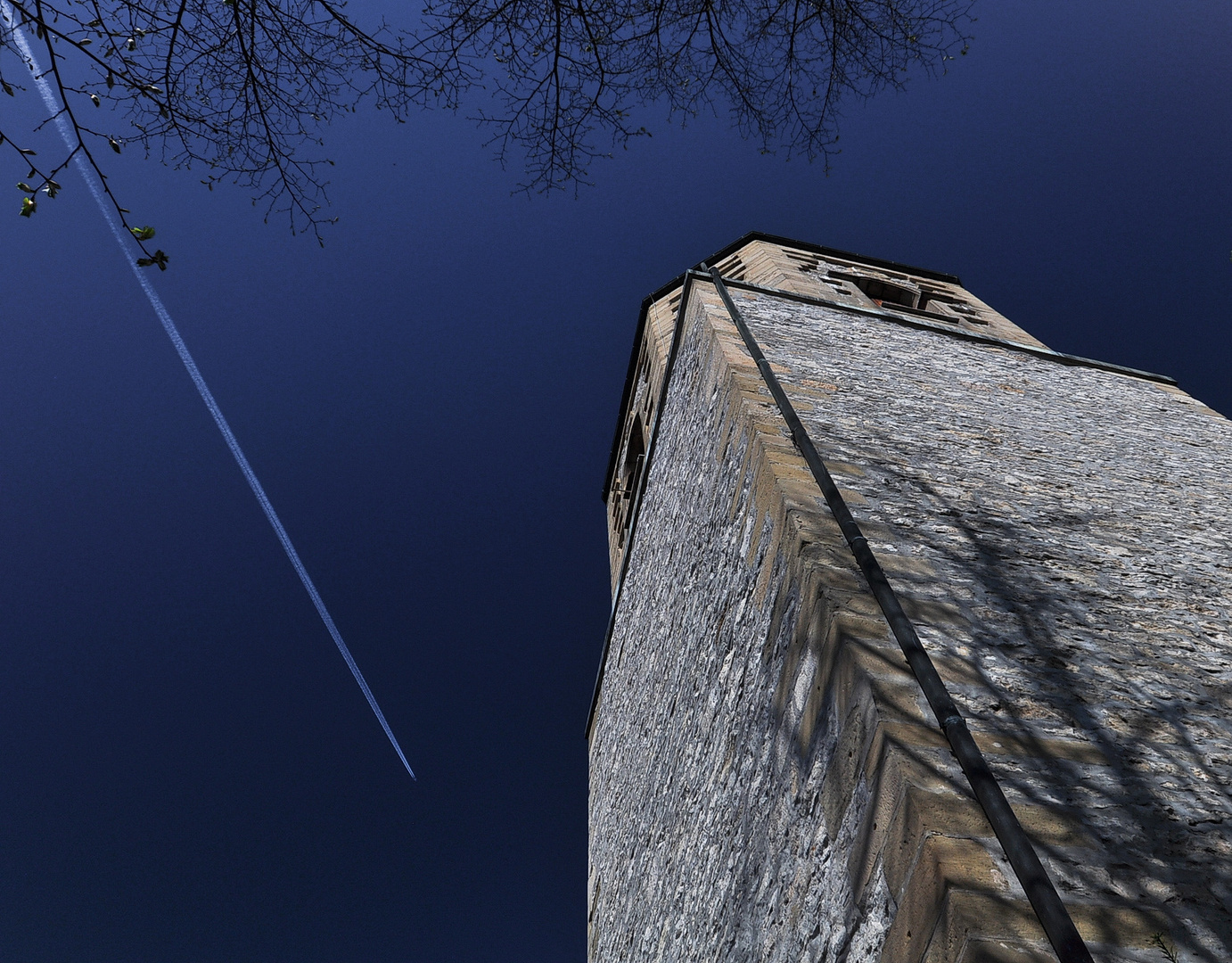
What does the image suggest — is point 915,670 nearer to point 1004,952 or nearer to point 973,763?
point 973,763

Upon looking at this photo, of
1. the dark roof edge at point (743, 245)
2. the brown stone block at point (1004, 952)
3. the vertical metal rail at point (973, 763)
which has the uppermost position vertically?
the vertical metal rail at point (973, 763)

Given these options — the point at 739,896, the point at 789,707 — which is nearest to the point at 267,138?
the point at 789,707

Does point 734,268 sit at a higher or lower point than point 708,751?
higher

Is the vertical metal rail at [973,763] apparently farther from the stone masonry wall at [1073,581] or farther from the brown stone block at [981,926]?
the stone masonry wall at [1073,581]

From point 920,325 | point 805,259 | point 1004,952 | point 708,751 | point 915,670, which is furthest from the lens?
point 805,259

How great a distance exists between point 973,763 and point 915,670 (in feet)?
1.10

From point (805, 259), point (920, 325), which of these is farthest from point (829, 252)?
point (920, 325)

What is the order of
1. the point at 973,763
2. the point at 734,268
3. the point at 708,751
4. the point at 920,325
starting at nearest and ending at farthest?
1. the point at 973,763
2. the point at 708,751
3. the point at 920,325
4. the point at 734,268

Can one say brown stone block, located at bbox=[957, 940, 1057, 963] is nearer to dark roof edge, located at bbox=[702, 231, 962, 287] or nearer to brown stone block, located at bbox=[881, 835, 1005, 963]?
brown stone block, located at bbox=[881, 835, 1005, 963]

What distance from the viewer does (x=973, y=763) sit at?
74.2 inches

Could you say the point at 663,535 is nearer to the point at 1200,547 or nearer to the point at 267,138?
the point at 1200,547

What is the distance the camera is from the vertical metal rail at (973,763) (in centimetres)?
151

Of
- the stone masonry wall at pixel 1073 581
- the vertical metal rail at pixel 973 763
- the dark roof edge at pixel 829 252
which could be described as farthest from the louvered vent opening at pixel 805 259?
the vertical metal rail at pixel 973 763

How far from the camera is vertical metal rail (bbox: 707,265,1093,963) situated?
151 centimetres
